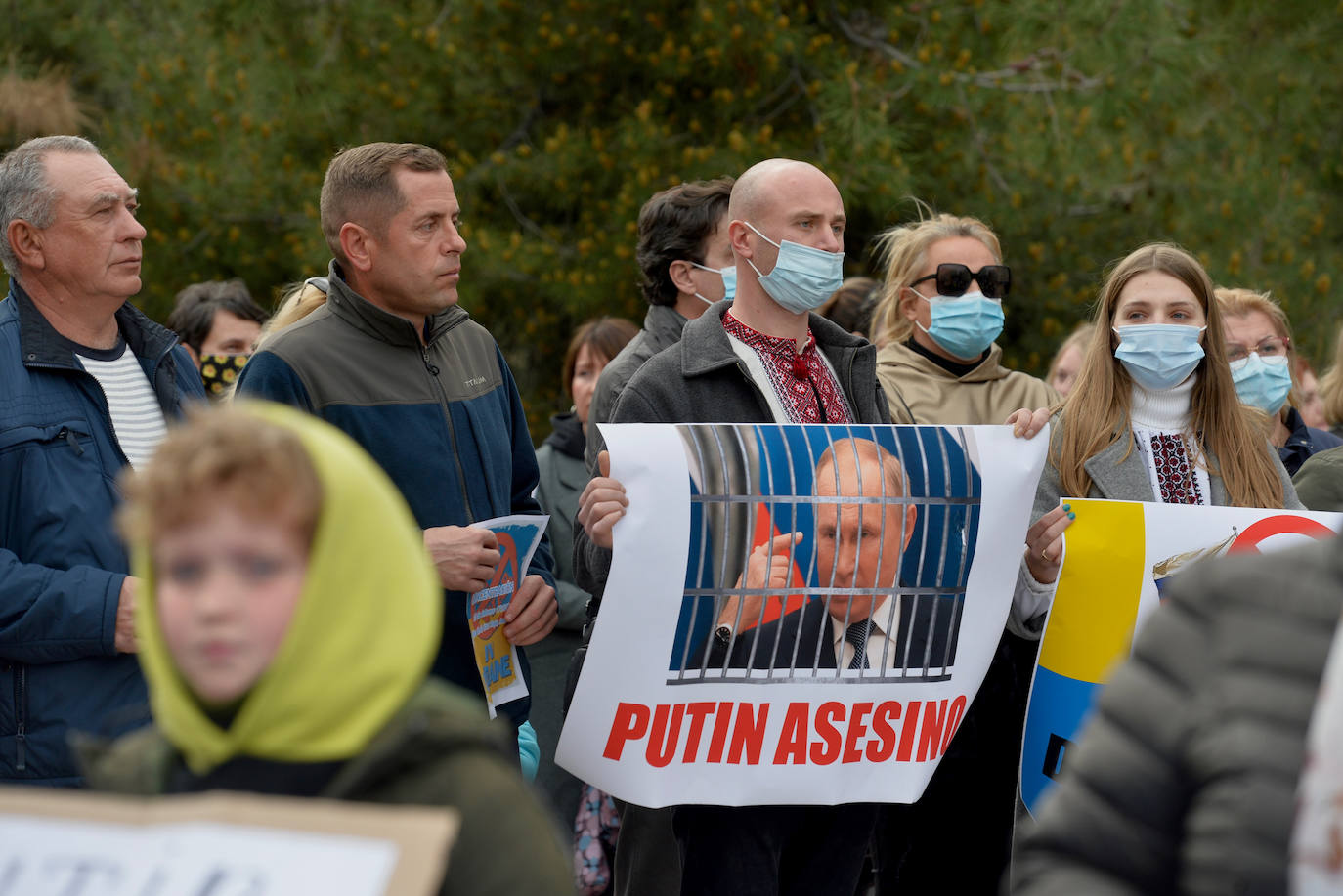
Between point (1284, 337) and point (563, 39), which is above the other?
point (563, 39)

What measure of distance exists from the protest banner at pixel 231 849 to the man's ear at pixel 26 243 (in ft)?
7.36

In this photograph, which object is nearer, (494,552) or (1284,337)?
(494,552)

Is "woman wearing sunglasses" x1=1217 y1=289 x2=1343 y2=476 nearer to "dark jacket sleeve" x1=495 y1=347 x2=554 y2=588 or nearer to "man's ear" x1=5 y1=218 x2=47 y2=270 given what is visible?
"dark jacket sleeve" x1=495 y1=347 x2=554 y2=588

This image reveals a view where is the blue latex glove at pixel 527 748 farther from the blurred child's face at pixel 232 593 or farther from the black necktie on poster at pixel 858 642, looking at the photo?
the blurred child's face at pixel 232 593

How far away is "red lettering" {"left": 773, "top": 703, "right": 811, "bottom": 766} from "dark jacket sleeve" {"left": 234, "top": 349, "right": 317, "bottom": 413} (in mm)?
1338

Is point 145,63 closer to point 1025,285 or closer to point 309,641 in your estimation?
point 1025,285

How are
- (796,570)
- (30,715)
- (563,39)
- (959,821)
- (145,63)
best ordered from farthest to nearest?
1. (145,63)
2. (563,39)
3. (959,821)
4. (796,570)
5. (30,715)

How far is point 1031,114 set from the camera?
355 inches

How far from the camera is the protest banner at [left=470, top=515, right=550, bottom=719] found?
364cm

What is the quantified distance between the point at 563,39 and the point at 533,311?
5.29ft

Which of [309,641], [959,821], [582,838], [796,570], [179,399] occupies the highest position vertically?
[309,641]

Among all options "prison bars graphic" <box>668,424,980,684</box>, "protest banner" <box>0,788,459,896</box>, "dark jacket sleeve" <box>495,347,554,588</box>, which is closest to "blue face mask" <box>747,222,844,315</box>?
"prison bars graphic" <box>668,424,980,684</box>

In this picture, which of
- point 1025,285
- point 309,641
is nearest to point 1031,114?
point 1025,285

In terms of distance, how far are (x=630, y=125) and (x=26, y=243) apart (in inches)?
212
